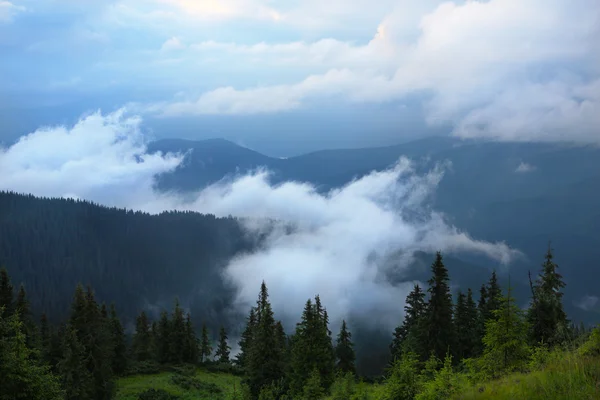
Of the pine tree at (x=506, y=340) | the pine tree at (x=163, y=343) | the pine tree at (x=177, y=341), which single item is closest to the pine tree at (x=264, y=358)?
the pine tree at (x=506, y=340)

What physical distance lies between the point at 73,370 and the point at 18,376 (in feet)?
58.9

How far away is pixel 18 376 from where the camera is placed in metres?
16.8

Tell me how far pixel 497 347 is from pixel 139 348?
273 feet

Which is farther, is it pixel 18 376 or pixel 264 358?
pixel 264 358

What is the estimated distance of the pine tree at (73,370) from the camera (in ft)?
105

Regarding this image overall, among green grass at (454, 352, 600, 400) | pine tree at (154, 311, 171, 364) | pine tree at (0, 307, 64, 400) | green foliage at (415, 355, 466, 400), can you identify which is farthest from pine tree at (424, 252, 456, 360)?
pine tree at (154, 311, 171, 364)

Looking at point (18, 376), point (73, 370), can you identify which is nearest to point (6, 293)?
point (73, 370)

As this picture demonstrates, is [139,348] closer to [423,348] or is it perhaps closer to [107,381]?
[107,381]

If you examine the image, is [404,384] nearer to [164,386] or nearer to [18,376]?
[18,376]

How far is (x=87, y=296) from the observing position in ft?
124

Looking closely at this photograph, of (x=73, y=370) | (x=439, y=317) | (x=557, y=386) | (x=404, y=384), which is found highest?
(x=557, y=386)

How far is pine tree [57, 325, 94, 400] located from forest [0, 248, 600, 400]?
0.08 metres

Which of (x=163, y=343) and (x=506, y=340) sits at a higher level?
(x=506, y=340)

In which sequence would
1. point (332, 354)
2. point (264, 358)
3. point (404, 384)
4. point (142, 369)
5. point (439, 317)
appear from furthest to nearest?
point (142, 369)
point (332, 354)
point (264, 358)
point (439, 317)
point (404, 384)
